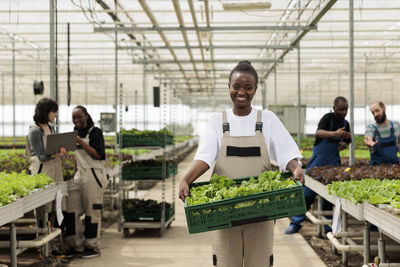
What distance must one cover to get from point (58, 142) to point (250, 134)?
2.71m

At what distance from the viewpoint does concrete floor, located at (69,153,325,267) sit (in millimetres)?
4883

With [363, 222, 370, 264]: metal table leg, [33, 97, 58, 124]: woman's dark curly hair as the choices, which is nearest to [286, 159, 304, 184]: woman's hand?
[363, 222, 370, 264]: metal table leg

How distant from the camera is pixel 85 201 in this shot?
17.0ft

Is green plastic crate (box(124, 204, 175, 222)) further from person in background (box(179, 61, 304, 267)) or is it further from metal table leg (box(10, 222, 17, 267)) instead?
person in background (box(179, 61, 304, 267))

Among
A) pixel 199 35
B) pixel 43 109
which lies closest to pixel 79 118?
pixel 43 109

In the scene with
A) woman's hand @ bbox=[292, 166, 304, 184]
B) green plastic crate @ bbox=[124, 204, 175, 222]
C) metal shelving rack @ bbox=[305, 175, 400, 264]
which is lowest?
green plastic crate @ bbox=[124, 204, 175, 222]

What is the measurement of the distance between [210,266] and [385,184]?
1.81 metres

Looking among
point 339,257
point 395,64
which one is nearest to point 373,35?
→ point 395,64

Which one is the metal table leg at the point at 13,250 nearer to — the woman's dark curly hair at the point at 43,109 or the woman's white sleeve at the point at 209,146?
the woman's dark curly hair at the point at 43,109

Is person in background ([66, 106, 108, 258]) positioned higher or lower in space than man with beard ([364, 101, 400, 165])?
lower

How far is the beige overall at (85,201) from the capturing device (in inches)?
203

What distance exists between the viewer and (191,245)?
5.65 m

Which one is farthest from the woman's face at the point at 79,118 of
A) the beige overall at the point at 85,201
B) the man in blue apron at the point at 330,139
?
the man in blue apron at the point at 330,139

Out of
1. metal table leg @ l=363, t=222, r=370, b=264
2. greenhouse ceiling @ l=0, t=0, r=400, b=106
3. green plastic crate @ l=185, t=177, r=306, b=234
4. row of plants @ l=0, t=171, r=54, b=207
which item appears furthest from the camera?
greenhouse ceiling @ l=0, t=0, r=400, b=106
